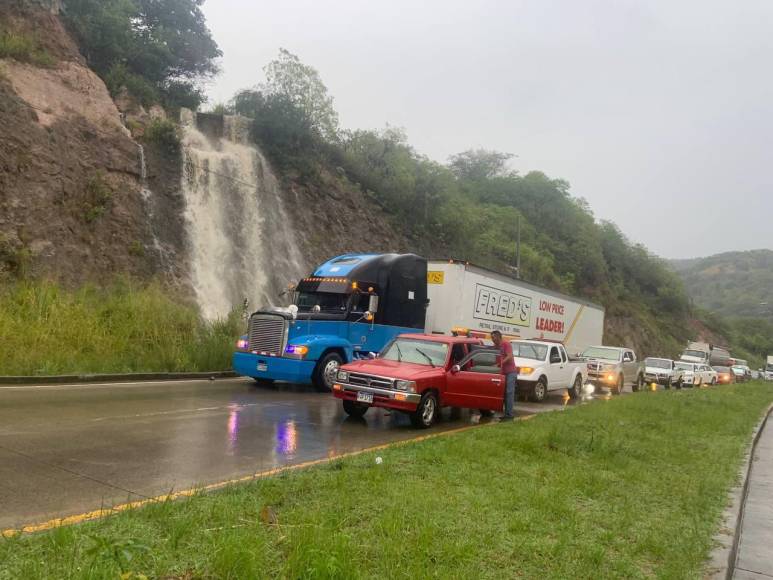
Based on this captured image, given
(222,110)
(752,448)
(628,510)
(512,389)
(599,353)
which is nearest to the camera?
(628,510)

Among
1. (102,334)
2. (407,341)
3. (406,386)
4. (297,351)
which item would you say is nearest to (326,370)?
(297,351)

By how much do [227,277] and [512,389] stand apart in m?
21.2

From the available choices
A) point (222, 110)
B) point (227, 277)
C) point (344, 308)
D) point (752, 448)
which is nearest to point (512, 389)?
point (752, 448)

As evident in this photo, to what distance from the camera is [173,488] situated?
584 centimetres

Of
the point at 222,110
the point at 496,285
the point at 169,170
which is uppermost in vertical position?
the point at 222,110

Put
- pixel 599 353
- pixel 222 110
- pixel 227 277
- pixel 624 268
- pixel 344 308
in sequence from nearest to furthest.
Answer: pixel 344 308, pixel 599 353, pixel 227 277, pixel 222 110, pixel 624 268

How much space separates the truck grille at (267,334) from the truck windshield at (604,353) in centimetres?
1342

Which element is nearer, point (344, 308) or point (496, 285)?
point (344, 308)

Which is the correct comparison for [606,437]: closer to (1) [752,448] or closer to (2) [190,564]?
(1) [752,448]

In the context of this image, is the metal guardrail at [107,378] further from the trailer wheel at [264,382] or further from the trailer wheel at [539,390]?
the trailer wheel at [539,390]

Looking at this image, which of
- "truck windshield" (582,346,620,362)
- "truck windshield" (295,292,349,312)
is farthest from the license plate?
"truck windshield" (582,346,620,362)

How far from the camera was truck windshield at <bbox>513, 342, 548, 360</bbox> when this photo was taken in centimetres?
1698

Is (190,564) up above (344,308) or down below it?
below

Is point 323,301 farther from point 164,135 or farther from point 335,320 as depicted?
point 164,135
